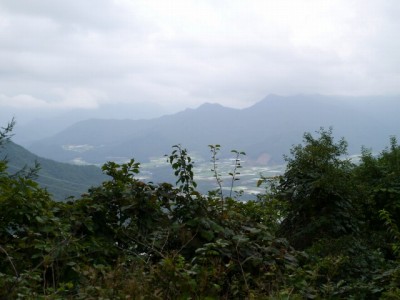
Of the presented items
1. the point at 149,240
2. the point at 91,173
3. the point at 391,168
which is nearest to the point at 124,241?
the point at 149,240

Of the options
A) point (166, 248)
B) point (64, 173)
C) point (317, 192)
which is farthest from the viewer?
point (64, 173)

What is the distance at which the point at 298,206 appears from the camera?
909 centimetres

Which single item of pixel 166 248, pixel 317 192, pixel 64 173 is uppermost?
pixel 317 192

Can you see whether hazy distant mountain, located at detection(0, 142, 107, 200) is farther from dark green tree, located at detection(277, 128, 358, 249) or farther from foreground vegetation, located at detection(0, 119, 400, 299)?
foreground vegetation, located at detection(0, 119, 400, 299)

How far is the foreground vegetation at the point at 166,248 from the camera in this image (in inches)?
145

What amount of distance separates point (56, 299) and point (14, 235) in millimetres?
1756

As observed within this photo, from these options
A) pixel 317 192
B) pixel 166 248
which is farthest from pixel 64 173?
pixel 166 248

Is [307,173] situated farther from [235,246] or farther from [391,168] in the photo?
[235,246]

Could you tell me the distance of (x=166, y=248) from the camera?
5.16m

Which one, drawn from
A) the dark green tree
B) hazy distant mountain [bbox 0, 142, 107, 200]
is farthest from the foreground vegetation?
hazy distant mountain [bbox 0, 142, 107, 200]

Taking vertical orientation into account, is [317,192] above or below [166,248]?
above

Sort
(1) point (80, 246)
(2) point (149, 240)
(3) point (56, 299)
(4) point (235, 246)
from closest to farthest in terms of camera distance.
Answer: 1. (3) point (56, 299)
2. (1) point (80, 246)
3. (4) point (235, 246)
4. (2) point (149, 240)

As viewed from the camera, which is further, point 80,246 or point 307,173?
point 307,173

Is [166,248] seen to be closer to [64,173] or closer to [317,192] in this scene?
[317,192]
